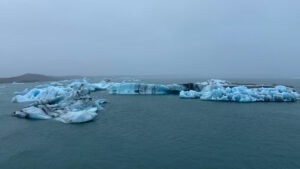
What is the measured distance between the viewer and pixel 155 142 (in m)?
8.19

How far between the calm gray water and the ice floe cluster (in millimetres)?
739

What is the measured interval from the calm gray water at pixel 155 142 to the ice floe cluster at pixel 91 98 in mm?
739

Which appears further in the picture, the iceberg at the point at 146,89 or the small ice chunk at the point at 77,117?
the iceberg at the point at 146,89

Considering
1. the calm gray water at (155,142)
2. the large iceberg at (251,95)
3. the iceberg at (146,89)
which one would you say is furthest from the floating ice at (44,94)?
the large iceberg at (251,95)

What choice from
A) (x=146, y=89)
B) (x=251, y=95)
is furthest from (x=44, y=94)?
(x=251, y=95)

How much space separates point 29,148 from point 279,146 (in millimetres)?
9737

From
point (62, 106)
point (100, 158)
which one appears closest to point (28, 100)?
point (62, 106)

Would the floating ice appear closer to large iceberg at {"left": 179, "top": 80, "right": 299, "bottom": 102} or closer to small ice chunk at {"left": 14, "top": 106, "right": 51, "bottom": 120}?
small ice chunk at {"left": 14, "top": 106, "right": 51, "bottom": 120}

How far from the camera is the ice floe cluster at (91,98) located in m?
12.2

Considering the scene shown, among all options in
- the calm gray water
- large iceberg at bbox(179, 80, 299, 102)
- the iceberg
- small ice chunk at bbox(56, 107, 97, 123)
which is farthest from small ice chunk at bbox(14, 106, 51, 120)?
large iceberg at bbox(179, 80, 299, 102)

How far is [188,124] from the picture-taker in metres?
11.0

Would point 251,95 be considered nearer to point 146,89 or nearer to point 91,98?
point 146,89

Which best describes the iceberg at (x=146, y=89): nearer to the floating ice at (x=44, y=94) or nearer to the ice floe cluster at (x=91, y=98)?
the ice floe cluster at (x=91, y=98)

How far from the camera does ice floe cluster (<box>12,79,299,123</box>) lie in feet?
40.1
